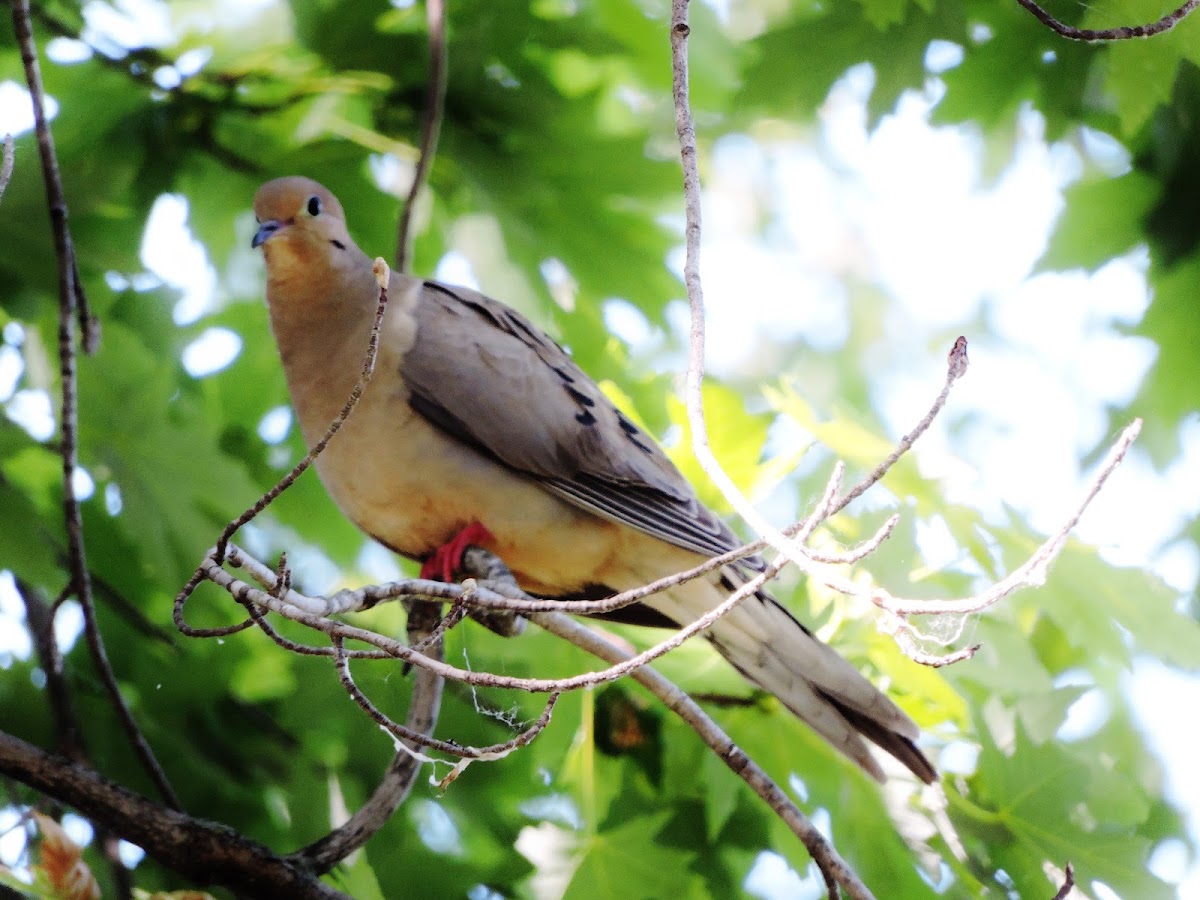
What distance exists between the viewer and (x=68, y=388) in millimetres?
2238

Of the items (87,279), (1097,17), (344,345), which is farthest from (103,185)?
(1097,17)

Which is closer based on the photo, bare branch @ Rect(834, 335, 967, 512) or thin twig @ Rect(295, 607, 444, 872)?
bare branch @ Rect(834, 335, 967, 512)

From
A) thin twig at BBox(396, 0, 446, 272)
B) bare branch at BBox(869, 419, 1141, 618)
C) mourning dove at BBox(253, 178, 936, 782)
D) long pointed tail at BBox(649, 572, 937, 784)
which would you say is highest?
thin twig at BBox(396, 0, 446, 272)

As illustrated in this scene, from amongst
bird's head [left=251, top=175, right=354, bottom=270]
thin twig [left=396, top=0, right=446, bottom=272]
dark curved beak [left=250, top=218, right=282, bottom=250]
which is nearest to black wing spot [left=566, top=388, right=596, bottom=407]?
thin twig [left=396, top=0, right=446, bottom=272]

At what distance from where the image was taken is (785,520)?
3479 millimetres

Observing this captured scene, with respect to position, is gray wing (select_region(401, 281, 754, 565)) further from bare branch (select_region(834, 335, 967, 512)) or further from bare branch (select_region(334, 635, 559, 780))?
bare branch (select_region(834, 335, 967, 512))

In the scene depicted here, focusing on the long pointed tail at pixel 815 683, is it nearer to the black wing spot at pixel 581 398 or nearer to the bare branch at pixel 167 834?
the black wing spot at pixel 581 398

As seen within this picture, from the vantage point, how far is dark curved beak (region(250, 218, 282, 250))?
108 inches

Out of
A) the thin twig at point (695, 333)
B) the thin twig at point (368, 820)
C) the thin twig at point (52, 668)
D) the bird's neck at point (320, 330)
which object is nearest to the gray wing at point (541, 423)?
the bird's neck at point (320, 330)

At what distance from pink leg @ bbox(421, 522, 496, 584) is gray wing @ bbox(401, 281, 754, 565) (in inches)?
6.1

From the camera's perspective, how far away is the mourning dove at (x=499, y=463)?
8.52ft

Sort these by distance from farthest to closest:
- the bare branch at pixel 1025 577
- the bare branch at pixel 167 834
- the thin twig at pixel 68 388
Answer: the thin twig at pixel 68 388, the bare branch at pixel 167 834, the bare branch at pixel 1025 577

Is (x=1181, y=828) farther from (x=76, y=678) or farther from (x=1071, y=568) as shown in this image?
(x=76, y=678)

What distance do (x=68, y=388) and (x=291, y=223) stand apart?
741 mm
